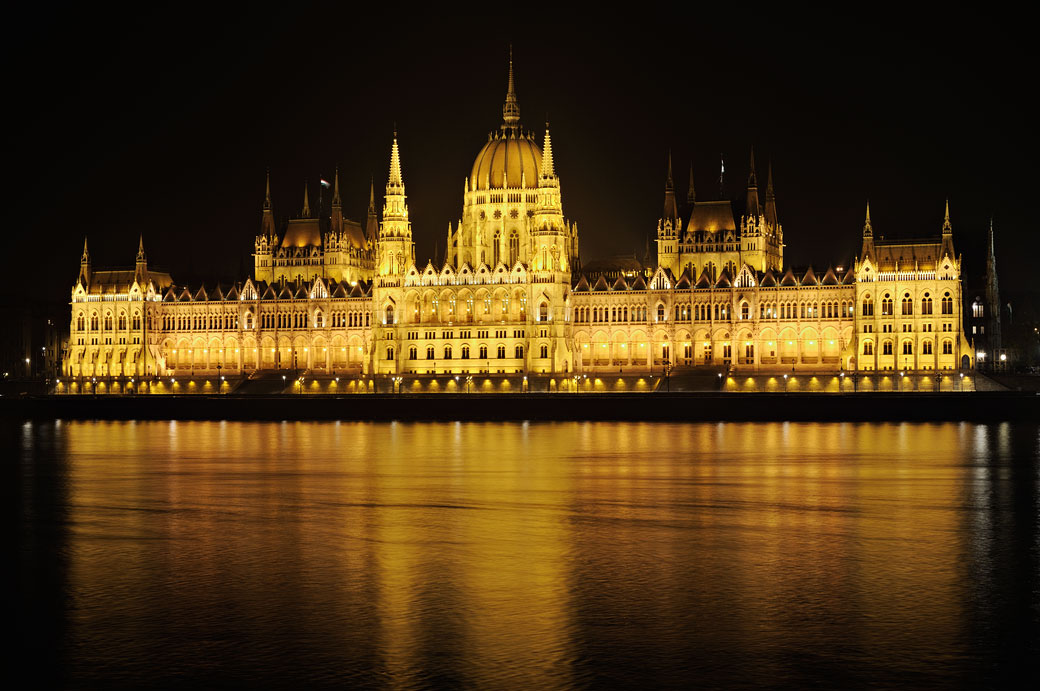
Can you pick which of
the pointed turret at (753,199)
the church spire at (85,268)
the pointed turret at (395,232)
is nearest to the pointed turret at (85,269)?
the church spire at (85,268)

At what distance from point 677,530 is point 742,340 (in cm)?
7841

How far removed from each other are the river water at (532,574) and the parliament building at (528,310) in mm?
51775

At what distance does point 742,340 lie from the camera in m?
110

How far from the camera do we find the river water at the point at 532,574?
19969 mm

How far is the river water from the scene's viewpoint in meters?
20.0

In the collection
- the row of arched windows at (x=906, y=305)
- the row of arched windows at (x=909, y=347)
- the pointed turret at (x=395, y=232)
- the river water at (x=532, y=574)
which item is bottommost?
the river water at (x=532, y=574)

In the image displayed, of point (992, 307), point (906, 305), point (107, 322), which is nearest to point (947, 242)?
point (906, 305)

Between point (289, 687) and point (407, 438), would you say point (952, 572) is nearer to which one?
point (289, 687)

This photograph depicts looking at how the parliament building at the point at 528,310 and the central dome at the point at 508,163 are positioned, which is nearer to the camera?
the parliament building at the point at 528,310

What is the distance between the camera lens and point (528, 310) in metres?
112

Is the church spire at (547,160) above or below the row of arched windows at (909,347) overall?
above

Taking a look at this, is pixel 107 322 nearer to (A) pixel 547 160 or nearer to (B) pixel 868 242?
(A) pixel 547 160

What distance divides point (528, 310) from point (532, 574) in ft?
280

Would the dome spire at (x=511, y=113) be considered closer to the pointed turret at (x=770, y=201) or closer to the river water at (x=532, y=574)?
the pointed turret at (x=770, y=201)
